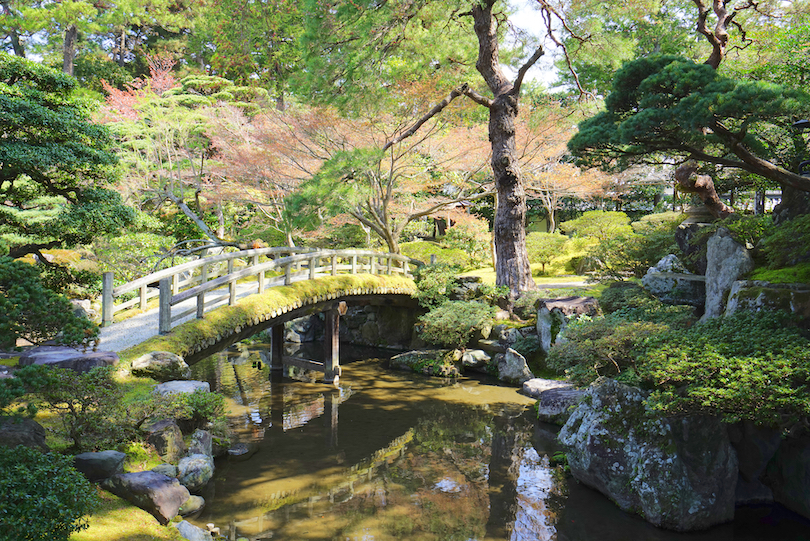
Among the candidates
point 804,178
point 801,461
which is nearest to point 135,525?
point 801,461

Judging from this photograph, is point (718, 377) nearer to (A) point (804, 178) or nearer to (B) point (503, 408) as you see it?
(A) point (804, 178)

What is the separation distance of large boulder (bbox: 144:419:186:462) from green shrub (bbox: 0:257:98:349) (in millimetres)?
1637

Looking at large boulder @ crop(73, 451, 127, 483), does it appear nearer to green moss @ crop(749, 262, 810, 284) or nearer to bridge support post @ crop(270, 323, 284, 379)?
bridge support post @ crop(270, 323, 284, 379)

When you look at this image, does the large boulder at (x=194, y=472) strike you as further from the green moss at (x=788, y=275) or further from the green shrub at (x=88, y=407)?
the green moss at (x=788, y=275)

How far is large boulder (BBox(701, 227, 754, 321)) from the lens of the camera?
27.0ft

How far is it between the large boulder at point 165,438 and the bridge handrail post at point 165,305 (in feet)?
6.97

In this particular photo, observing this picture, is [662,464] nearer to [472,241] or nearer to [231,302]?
[231,302]

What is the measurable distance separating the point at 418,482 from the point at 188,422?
10.6 feet

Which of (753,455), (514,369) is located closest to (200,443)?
(753,455)

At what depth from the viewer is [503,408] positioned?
10.4 m

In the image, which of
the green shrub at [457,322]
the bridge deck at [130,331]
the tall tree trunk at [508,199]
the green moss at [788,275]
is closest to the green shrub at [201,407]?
the bridge deck at [130,331]

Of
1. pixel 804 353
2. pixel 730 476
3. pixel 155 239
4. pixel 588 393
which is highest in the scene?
pixel 155 239

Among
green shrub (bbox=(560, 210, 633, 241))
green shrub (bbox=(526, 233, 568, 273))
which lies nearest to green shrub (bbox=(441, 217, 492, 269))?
green shrub (bbox=(526, 233, 568, 273))

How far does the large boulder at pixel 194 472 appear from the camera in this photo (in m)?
6.29
